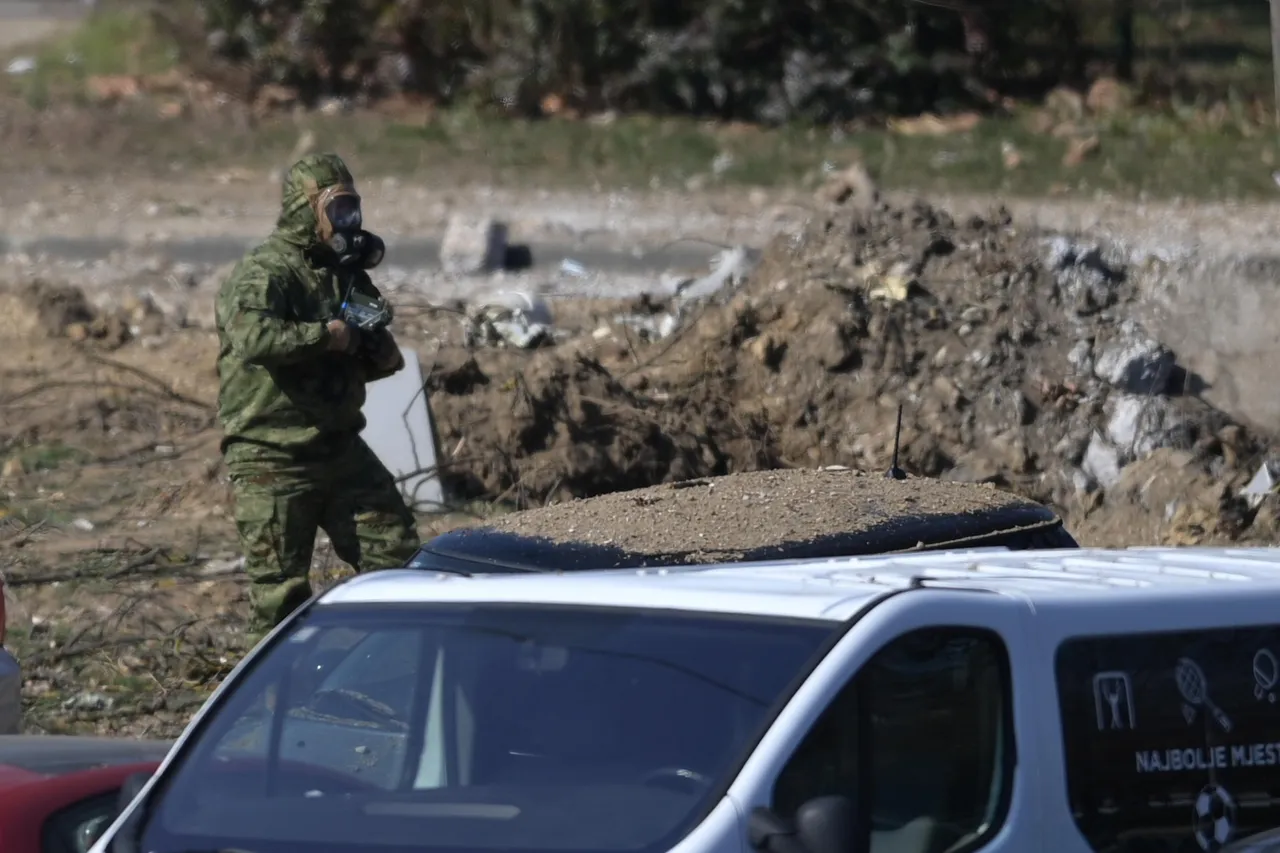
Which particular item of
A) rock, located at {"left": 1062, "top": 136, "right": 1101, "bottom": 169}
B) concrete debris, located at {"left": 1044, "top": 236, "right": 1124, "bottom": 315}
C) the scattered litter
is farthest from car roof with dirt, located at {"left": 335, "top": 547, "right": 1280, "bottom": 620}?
rock, located at {"left": 1062, "top": 136, "right": 1101, "bottom": 169}

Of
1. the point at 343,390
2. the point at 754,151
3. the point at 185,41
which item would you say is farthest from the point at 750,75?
the point at 343,390

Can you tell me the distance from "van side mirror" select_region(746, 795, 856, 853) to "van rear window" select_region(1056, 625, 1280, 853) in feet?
1.61

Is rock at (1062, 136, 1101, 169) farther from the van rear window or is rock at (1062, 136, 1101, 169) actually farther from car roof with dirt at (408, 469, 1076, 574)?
the van rear window

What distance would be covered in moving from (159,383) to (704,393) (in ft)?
9.92

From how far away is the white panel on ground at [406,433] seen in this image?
9461mm

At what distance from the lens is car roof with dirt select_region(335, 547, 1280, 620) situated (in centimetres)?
291

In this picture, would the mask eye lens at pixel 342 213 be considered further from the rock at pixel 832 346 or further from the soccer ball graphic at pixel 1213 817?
the rock at pixel 832 346

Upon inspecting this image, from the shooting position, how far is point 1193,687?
309 cm

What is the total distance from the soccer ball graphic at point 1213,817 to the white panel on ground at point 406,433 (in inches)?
260

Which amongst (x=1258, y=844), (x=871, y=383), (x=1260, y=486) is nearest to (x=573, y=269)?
(x=871, y=383)

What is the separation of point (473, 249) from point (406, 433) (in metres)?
4.97

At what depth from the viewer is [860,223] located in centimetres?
1124

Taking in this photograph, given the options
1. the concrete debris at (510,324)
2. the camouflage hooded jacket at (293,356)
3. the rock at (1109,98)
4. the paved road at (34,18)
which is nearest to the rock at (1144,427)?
the concrete debris at (510,324)

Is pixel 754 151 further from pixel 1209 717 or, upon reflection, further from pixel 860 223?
pixel 1209 717
